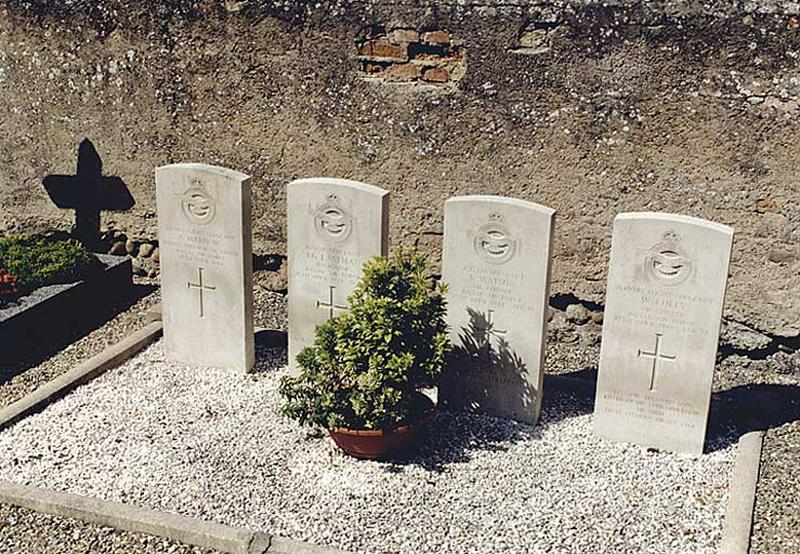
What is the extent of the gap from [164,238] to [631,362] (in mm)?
3134

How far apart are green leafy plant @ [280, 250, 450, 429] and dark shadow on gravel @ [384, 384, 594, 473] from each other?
245mm

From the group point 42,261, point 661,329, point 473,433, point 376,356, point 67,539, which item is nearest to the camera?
point 67,539

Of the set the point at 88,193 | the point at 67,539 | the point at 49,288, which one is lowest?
the point at 67,539

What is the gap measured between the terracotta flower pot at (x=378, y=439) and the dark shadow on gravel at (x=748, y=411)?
1697mm

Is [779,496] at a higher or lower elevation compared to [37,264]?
lower

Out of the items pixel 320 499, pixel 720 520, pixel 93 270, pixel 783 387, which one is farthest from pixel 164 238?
pixel 783 387

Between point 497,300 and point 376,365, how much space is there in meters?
0.92

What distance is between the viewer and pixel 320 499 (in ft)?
15.6

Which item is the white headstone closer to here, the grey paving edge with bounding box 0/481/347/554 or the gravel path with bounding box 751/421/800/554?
the gravel path with bounding box 751/421/800/554

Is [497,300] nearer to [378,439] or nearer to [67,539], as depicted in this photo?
[378,439]

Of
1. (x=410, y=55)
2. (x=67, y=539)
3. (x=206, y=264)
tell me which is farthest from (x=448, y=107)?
(x=67, y=539)

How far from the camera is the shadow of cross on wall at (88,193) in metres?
7.82

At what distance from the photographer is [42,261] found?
7.18 metres

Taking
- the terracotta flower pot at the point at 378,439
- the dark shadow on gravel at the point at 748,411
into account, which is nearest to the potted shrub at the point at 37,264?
the terracotta flower pot at the point at 378,439
